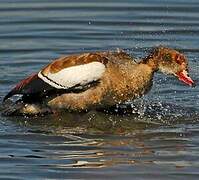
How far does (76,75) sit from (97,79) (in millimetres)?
235

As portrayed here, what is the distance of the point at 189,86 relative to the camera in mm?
12711

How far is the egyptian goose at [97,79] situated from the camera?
11445mm

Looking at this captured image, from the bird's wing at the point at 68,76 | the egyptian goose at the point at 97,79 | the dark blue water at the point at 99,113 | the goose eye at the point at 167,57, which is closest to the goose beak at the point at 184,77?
the egyptian goose at the point at 97,79

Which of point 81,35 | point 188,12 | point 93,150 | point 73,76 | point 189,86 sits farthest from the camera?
point 188,12

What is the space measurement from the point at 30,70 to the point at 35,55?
2.71 ft

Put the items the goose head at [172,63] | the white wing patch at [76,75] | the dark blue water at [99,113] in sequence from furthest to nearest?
the goose head at [172,63]
the white wing patch at [76,75]
the dark blue water at [99,113]

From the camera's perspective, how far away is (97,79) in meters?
11.5

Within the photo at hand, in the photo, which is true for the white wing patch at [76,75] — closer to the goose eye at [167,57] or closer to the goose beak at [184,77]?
the goose eye at [167,57]

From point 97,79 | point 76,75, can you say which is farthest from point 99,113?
point 76,75

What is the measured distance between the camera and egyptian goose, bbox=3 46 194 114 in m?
11.4

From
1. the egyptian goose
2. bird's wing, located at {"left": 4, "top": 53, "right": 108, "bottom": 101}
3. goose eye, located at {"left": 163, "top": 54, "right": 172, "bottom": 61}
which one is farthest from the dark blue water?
goose eye, located at {"left": 163, "top": 54, "right": 172, "bottom": 61}

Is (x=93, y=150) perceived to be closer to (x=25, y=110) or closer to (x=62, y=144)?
(x=62, y=144)

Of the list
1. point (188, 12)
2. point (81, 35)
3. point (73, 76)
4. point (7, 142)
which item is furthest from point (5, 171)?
point (188, 12)

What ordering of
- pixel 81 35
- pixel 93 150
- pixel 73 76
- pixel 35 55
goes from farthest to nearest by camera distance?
pixel 81 35
pixel 35 55
pixel 73 76
pixel 93 150
